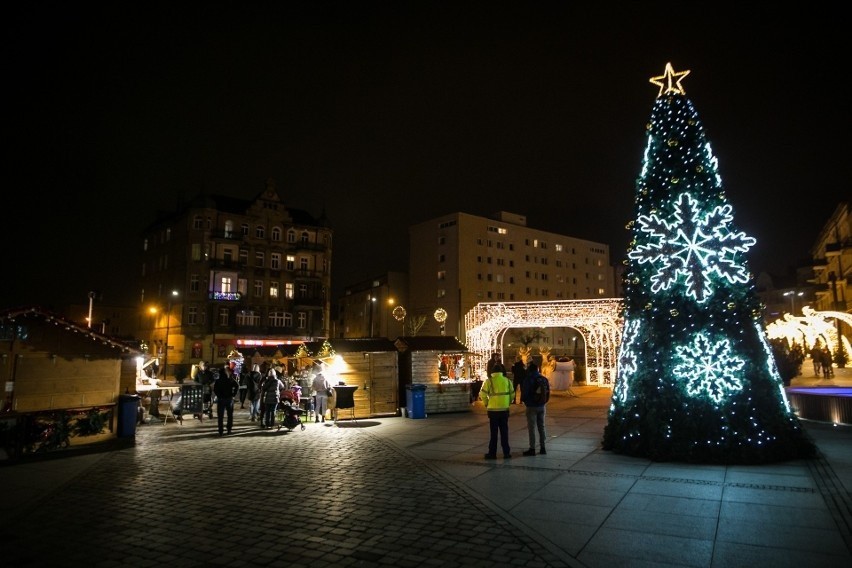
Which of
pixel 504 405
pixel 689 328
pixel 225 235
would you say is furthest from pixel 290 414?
pixel 225 235

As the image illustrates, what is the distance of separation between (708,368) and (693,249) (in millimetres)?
2192

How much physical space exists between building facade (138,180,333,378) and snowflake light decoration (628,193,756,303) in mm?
43412

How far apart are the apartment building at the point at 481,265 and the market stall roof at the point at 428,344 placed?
4659 cm

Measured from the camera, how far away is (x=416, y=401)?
1730 cm

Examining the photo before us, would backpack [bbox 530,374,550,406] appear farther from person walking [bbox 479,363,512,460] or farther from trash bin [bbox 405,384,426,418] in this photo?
trash bin [bbox 405,384,426,418]

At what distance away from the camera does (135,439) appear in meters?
13.3

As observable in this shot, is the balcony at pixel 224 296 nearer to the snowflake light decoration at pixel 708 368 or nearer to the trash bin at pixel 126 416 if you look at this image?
the trash bin at pixel 126 416

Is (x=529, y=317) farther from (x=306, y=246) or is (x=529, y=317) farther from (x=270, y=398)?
(x=306, y=246)

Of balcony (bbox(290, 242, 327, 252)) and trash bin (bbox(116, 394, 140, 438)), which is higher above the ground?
balcony (bbox(290, 242, 327, 252))

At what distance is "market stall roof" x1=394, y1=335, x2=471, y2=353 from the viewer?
18.7 metres

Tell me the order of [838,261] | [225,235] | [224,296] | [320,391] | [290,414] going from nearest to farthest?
[290,414]
[320,391]
[838,261]
[224,296]
[225,235]

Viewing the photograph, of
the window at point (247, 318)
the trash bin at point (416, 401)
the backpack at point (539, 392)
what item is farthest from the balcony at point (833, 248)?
the window at point (247, 318)

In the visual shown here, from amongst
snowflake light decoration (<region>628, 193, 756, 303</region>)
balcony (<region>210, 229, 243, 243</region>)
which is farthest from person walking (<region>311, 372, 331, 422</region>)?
balcony (<region>210, 229, 243, 243</region>)

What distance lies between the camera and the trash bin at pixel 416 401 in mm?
17234
